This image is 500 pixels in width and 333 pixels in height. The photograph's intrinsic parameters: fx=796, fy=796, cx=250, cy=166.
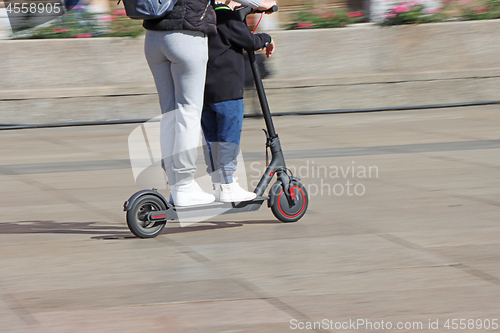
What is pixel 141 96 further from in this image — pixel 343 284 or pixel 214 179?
pixel 343 284

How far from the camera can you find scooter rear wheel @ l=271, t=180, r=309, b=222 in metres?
5.48

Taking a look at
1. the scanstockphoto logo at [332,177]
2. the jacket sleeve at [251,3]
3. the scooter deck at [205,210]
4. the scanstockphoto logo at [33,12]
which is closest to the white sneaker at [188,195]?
the scooter deck at [205,210]

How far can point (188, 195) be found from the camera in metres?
5.13

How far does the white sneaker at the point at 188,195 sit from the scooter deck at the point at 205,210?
3 cm

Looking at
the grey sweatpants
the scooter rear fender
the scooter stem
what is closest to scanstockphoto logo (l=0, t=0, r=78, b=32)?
the scooter stem

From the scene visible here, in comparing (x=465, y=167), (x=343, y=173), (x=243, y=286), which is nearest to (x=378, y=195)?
(x=343, y=173)

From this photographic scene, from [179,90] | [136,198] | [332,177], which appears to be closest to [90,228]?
[136,198]

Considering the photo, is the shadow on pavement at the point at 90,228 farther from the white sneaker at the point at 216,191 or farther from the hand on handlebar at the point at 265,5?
the hand on handlebar at the point at 265,5

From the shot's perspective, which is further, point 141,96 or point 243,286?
point 141,96

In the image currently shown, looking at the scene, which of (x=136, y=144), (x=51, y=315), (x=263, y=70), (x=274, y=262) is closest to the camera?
(x=51, y=315)

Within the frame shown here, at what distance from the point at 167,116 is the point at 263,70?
8.02 metres

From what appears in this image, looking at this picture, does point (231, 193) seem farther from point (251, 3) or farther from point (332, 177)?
point (332, 177)

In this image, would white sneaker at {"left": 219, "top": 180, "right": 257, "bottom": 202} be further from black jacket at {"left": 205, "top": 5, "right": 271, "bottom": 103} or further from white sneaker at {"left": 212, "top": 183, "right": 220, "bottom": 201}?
black jacket at {"left": 205, "top": 5, "right": 271, "bottom": 103}

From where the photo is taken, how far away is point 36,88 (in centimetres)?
1237
